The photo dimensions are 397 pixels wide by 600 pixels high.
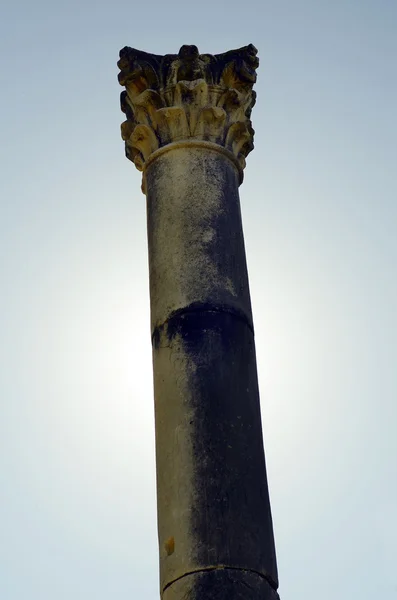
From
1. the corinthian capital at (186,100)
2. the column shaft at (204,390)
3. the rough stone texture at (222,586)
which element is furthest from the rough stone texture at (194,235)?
the rough stone texture at (222,586)

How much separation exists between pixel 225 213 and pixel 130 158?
1.78 metres

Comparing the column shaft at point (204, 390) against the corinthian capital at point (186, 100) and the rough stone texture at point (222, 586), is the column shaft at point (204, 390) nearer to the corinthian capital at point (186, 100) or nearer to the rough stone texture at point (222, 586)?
the rough stone texture at point (222, 586)

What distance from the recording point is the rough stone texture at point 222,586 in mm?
7625

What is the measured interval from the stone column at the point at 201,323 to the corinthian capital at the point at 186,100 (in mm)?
14

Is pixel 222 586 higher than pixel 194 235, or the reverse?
pixel 194 235

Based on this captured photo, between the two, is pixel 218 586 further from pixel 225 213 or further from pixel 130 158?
pixel 130 158

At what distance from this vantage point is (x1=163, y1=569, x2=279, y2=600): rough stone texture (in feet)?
25.0

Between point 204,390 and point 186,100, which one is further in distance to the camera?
point 186,100

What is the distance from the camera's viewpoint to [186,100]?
429 inches

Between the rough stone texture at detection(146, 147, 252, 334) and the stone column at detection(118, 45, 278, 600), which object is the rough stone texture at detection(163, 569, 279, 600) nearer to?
the stone column at detection(118, 45, 278, 600)

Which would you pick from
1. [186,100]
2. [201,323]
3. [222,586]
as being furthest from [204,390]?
[186,100]

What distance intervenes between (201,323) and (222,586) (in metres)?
2.39

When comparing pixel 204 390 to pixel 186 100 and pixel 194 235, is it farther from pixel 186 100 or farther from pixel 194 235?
pixel 186 100

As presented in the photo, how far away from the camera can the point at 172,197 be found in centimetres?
1016
